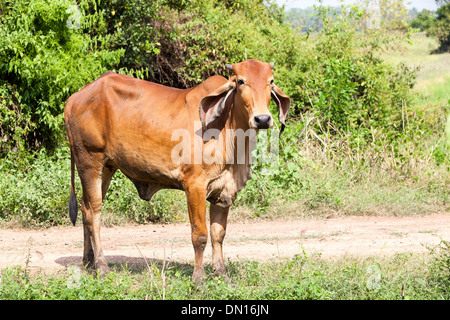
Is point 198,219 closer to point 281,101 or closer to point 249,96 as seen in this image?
point 249,96

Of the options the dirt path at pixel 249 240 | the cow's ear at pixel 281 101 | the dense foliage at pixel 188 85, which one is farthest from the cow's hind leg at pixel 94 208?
the dense foliage at pixel 188 85

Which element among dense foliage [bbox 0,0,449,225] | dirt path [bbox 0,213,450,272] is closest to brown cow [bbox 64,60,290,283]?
dirt path [bbox 0,213,450,272]

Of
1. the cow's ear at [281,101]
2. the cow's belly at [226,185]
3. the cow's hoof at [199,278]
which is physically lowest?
the cow's hoof at [199,278]

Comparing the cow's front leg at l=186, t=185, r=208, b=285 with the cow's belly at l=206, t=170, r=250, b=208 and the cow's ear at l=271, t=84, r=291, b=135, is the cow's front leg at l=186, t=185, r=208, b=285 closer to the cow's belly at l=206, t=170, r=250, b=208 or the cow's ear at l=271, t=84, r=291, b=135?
the cow's belly at l=206, t=170, r=250, b=208

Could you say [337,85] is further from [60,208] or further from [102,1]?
[60,208]

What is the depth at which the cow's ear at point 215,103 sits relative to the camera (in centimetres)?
442

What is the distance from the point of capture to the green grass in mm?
4109

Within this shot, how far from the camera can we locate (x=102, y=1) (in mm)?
9484

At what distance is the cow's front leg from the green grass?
12 cm

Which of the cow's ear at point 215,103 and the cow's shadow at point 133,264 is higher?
the cow's ear at point 215,103

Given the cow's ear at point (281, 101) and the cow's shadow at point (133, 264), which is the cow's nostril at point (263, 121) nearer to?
the cow's ear at point (281, 101)

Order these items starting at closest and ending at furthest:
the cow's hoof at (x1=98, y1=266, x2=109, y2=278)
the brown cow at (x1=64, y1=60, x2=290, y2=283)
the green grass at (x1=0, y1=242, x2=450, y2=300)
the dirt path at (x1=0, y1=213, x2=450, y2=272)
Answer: the green grass at (x1=0, y1=242, x2=450, y2=300)
the brown cow at (x1=64, y1=60, x2=290, y2=283)
the cow's hoof at (x1=98, y1=266, x2=109, y2=278)
the dirt path at (x1=0, y1=213, x2=450, y2=272)
